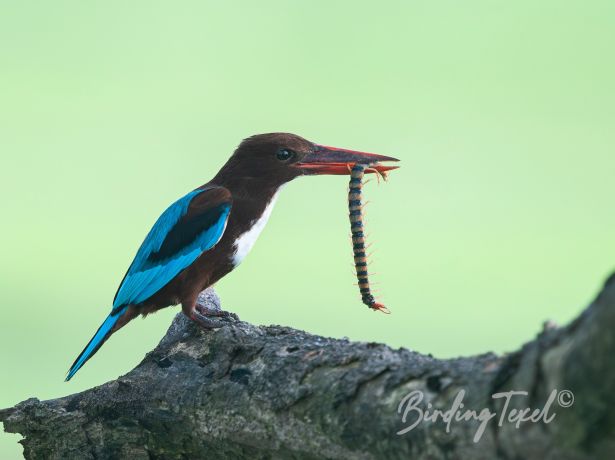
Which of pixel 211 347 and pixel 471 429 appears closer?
pixel 471 429

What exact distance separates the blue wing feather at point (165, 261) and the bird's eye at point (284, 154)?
41 cm

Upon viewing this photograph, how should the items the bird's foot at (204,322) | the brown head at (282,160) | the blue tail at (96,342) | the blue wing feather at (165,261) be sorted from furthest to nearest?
the brown head at (282,160), the blue wing feather at (165,261), the blue tail at (96,342), the bird's foot at (204,322)

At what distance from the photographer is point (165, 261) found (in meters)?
4.70

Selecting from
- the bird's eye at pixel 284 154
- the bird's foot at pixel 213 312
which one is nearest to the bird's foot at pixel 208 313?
the bird's foot at pixel 213 312

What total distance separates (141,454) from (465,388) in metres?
1.71

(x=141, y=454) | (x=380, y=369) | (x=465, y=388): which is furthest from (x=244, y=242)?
(x=465, y=388)

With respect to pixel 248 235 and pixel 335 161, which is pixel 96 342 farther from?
pixel 335 161

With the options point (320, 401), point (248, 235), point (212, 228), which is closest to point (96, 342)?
point (212, 228)

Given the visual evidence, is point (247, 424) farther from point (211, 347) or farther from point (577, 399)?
point (577, 399)

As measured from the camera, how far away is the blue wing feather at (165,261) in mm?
4617

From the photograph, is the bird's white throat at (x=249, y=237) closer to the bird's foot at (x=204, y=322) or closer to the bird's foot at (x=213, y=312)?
the bird's foot at (x=213, y=312)

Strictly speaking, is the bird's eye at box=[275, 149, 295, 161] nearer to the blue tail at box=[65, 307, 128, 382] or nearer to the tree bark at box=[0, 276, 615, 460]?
the tree bark at box=[0, 276, 615, 460]

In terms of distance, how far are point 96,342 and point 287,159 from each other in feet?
4.32

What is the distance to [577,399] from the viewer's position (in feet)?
6.98
